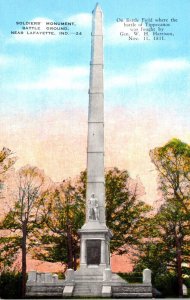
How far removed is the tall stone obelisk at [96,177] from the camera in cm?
2844

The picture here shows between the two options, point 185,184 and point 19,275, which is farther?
point 185,184

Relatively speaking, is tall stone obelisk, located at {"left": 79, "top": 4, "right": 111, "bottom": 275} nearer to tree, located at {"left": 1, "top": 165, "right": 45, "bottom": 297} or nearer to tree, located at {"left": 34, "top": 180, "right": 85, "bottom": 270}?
tree, located at {"left": 1, "top": 165, "right": 45, "bottom": 297}

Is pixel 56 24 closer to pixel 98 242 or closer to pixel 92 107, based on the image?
pixel 92 107

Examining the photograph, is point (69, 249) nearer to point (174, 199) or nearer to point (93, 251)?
point (174, 199)

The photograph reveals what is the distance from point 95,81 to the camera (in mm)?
32188

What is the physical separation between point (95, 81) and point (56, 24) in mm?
8061

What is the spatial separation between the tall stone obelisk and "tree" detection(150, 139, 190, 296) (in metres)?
5.39

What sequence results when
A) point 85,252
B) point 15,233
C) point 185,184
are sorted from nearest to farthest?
point 85,252 → point 185,184 → point 15,233

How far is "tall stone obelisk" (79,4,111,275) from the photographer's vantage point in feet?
93.3

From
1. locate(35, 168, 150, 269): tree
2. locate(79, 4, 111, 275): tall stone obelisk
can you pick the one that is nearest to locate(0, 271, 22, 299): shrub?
locate(79, 4, 111, 275): tall stone obelisk

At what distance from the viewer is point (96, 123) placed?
31.3m

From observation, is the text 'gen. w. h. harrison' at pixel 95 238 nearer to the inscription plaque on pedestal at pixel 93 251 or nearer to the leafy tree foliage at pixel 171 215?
the inscription plaque on pedestal at pixel 93 251

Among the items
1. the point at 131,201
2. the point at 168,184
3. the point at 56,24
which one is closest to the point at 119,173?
the point at 131,201

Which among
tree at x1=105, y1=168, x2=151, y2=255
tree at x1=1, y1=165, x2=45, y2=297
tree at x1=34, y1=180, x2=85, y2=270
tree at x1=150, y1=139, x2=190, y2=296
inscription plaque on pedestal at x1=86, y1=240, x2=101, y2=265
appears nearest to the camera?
inscription plaque on pedestal at x1=86, y1=240, x2=101, y2=265
